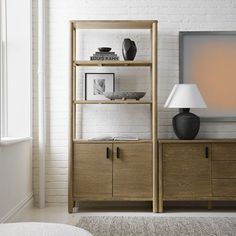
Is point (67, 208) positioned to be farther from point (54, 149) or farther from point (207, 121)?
point (207, 121)

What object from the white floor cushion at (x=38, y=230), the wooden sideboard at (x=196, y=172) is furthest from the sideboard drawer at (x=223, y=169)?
the white floor cushion at (x=38, y=230)

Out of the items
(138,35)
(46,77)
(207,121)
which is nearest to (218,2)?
(138,35)

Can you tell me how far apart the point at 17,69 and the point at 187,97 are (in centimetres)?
174

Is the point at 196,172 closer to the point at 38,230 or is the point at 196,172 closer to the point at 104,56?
the point at 104,56

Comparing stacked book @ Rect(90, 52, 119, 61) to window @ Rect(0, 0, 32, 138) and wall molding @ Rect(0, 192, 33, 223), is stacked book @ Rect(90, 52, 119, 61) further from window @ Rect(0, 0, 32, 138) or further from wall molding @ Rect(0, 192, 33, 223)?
wall molding @ Rect(0, 192, 33, 223)

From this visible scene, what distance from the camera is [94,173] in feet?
13.2

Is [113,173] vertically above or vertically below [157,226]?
above

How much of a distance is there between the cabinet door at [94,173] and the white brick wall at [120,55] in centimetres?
40

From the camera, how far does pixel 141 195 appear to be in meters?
4.02

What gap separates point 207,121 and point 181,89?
1.83 feet

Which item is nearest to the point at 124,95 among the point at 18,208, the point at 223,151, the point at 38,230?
the point at 223,151

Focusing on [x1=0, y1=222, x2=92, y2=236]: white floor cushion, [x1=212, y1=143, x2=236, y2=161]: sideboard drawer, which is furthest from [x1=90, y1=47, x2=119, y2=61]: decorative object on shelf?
[x1=0, y1=222, x2=92, y2=236]: white floor cushion

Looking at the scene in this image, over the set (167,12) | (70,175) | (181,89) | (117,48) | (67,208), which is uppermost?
(167,12)

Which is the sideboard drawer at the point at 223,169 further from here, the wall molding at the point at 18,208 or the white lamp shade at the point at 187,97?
the wall molding at the point at 18,208
